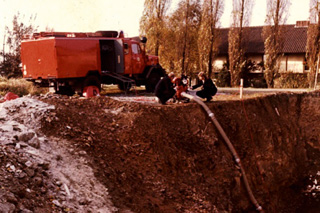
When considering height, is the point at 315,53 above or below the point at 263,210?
above

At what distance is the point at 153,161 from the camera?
10047 millimetres

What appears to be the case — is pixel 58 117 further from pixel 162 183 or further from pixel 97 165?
pixel 162 183

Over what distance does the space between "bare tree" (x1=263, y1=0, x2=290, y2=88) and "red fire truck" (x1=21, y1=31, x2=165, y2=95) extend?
58.4 feet

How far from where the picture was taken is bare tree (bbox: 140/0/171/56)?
3550cm

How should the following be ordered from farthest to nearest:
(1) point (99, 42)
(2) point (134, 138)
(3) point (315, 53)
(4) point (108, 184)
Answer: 1. (3) point (315, 53)
2. (1) point (99, 42)
3. (2) point (134, 138)
4. (4) point (108, 184)

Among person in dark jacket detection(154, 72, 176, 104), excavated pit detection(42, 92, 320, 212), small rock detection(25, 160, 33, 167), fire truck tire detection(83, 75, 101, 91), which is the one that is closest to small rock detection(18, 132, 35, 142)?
excavated pit detection(42, 92, 320, 212)

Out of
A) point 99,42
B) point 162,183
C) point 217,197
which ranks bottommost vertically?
point 217,197

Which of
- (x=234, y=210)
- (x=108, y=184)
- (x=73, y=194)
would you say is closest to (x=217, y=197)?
(x=234, y=210)

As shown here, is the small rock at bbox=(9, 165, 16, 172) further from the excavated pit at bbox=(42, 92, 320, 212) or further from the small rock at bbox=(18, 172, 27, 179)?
the excavated pit at bbox=(42, 92, 320, 212)

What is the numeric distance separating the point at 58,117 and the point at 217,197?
17.7 ft

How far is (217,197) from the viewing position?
10656mm

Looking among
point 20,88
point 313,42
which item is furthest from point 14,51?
point 313,42

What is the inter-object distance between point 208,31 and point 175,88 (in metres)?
23.0

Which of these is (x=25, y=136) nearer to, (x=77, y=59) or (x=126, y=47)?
(x=77, y=59)
